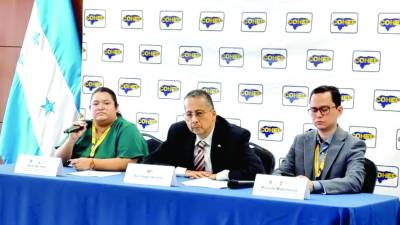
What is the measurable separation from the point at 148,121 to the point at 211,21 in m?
0.98

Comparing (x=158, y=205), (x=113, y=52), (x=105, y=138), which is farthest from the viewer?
(x=113, y=52)

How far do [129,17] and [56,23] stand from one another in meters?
0.80

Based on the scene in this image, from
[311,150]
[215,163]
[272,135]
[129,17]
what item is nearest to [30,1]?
[129,17]

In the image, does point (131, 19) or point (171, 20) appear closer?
point (171, 20)

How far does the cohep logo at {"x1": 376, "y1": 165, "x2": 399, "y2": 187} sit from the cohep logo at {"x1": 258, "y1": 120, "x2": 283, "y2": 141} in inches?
31.0

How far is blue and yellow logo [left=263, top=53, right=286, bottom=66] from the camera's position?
17.3 ft

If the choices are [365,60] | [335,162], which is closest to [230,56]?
[365,60]

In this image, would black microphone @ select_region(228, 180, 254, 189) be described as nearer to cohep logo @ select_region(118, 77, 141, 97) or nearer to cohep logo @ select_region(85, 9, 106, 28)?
→ cohep logo @ select_region(118, 77, 141, 97)

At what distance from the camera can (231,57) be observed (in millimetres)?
5445

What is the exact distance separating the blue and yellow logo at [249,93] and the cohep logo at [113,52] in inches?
44.9

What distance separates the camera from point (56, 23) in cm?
623

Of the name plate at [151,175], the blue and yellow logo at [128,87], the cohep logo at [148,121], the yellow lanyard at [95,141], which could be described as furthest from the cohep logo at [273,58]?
the name plate at [151,175]

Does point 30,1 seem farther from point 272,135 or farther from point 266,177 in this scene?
point 266,177

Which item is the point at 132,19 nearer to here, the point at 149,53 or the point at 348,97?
the point at 149,53
